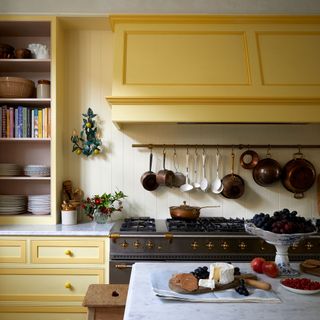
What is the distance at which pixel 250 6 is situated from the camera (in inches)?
104

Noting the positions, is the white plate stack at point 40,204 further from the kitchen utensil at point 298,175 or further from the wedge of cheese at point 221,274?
the kitchen utensil at point 298,175

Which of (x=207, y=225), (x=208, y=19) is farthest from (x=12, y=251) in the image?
(x=208, y=19)

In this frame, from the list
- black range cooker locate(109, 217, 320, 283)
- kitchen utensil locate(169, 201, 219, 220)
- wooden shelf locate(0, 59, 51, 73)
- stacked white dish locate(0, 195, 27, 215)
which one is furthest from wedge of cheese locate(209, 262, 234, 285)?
wooden shelf locate(0, 59, 51, 73)

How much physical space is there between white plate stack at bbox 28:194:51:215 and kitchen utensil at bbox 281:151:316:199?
1.99m

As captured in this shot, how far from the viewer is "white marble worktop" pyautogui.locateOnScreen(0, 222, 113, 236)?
2.36 m

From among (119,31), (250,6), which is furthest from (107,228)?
(250,6)

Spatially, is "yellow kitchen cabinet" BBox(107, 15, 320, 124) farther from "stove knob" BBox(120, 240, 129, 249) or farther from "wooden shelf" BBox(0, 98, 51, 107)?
"stove knob" BBox(120, 240, 129, 249)

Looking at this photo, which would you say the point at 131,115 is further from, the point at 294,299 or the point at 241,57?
the point at 294,299

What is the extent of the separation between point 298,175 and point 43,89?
2227 mm

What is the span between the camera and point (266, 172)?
282 centimetres

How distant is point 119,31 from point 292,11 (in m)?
1.37

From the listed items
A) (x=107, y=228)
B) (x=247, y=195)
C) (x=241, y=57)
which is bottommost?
(x=107, y=228)

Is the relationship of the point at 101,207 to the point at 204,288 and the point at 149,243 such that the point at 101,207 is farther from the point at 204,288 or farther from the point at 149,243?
the point at 204,288

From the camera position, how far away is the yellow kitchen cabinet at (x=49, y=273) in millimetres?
2367
